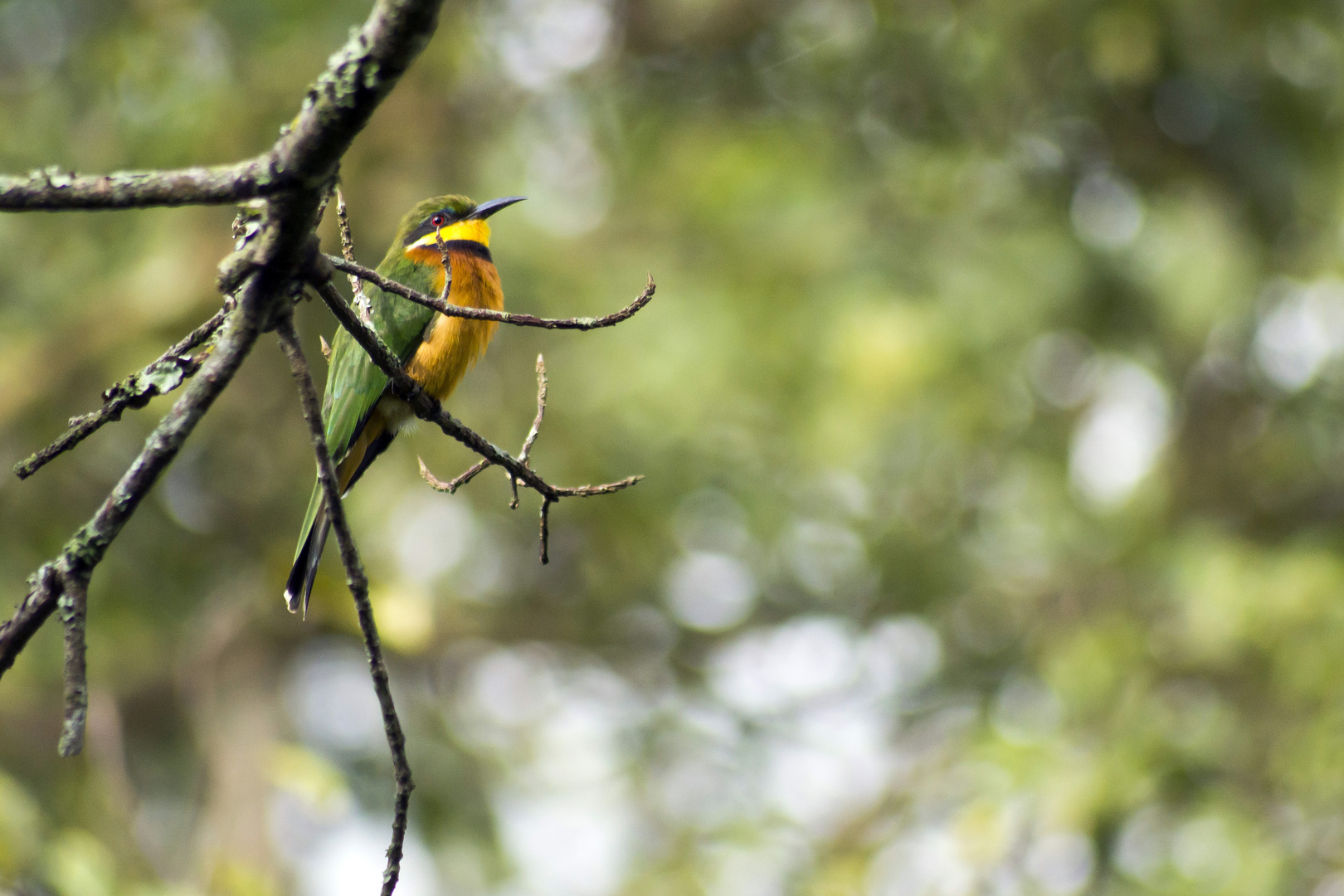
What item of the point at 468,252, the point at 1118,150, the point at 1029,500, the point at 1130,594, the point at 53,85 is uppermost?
the point at 53,85

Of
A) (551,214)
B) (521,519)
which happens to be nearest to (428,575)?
(521,519)

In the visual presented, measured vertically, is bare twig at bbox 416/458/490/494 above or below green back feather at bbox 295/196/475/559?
below

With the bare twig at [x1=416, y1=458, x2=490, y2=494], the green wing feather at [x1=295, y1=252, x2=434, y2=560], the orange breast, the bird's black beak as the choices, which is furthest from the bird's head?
the bare twig at [x1=416, y1=458, x2=490, y2=494]

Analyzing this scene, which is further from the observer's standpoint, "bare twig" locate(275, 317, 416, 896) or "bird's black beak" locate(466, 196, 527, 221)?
"bird's black beak" locate(466, 196, 527, 221)

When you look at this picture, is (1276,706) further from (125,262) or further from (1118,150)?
(125,262)

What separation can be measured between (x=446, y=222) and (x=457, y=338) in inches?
16.2

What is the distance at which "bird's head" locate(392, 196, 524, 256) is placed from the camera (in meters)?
3.89

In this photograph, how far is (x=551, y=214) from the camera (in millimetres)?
10039

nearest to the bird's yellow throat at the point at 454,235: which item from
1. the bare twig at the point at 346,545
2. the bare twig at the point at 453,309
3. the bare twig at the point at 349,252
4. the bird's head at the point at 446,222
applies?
the bird's head at the point at 446,222

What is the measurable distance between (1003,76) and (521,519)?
4.88 m

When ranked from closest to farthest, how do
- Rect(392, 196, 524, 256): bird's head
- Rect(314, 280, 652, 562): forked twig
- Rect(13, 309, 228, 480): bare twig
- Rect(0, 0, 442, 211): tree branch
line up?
Rect(0, 0, 442, 211): tree branch < Rect(13, 309, 228, 480): bare twig < Rect(314, 280, 652, 562): forked twig < Rect(392, 196, 524, 256): bird's head

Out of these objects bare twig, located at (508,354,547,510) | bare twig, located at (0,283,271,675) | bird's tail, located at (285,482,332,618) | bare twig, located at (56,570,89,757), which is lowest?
bare twig, located at (56,570,89,757)

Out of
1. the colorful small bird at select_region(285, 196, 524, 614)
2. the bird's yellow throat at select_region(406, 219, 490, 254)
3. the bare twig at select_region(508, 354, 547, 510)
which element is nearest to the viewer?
the bare twig at select_region(508, 354, 547, 510)

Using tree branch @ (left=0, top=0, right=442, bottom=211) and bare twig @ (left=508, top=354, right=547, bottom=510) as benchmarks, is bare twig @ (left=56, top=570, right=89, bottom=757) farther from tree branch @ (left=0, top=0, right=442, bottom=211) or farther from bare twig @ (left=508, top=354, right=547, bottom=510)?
bare twig @ (left=508, top=354, right=547, bottom=510)
